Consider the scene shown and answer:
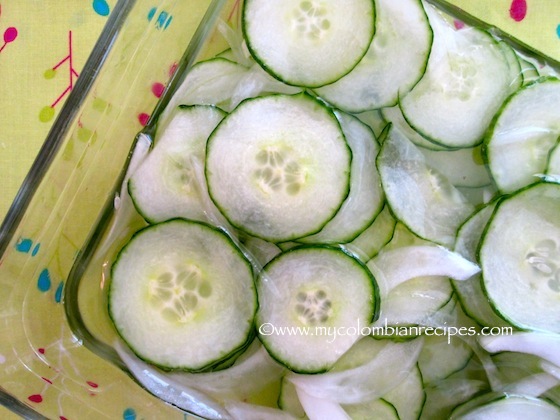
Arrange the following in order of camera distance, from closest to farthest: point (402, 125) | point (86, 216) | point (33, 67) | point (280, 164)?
point (280, 164) < point (402, 125) < point (86, 216) < point (33, 67)

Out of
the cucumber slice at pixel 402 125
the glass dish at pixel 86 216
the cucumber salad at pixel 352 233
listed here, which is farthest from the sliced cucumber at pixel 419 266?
the glass dish at pixel 86 216

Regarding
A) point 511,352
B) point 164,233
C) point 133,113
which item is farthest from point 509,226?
point 133,113

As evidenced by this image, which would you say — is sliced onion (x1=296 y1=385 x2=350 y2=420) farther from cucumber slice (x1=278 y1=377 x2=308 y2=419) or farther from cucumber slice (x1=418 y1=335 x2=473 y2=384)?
cucumber slice (x1=418 y1=335 x2=473 y2=384)

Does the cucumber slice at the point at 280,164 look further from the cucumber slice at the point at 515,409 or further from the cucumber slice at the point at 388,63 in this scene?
the cucumber slice at the point at 515,409

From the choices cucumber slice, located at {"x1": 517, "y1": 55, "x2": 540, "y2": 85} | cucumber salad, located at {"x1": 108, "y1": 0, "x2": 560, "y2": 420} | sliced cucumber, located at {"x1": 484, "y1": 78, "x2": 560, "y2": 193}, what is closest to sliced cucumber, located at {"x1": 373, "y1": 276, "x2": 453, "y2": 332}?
cucumber salad, located at {"x1": 108, "y1": 0, "x2": 560, "y2": 420}

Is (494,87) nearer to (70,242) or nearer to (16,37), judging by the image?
(70,242)

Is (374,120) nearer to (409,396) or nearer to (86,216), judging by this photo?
(409,396)
